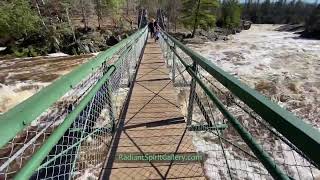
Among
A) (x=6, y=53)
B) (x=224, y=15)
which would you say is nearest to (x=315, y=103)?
(x=6, y=53)

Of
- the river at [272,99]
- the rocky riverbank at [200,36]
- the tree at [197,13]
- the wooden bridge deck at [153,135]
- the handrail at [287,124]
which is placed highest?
the tree at [197,13]

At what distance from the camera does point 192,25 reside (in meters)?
47.4

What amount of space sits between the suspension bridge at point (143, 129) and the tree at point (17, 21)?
1378 inches

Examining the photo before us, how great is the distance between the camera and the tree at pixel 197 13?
155ft

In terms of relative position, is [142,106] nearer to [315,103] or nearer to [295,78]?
[315,103]

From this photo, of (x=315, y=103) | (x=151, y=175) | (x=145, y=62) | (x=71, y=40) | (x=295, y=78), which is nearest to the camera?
(x=151, y=175)

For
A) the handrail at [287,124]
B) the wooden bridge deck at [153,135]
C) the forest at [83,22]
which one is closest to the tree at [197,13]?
the forest at [83,22]

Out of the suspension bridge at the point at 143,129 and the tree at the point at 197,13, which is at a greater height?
the tree at the point at 197,13

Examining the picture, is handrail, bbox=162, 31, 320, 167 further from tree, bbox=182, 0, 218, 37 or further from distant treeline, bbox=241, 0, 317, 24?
distant treeline, bbox=241, 0, 317, 24

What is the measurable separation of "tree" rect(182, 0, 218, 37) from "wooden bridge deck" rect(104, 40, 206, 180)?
41049 millimetres

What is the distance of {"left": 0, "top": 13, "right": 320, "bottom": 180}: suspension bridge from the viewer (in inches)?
56.5

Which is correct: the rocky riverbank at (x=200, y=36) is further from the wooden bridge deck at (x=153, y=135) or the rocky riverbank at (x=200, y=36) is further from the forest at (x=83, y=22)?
the wooden bridge deck at (x=153, y=135)

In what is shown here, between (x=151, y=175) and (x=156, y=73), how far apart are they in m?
5.41

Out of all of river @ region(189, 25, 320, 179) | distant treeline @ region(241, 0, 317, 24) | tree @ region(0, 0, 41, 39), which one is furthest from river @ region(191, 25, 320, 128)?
distant treeline @ region(241, 0, 317, 24)
